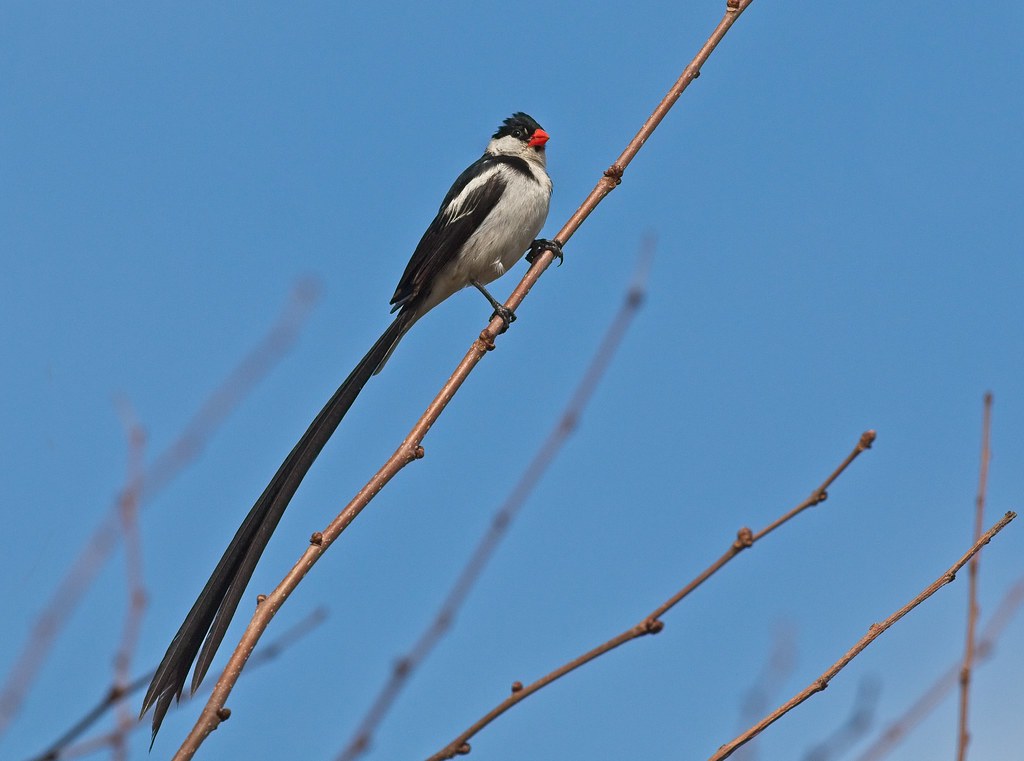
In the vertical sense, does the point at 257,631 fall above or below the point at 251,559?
below

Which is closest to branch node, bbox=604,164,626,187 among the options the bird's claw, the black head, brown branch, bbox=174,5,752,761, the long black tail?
brown branch, bbox=174,5,752,761

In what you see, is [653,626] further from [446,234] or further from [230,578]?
[446,234]

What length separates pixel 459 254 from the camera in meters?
4.23

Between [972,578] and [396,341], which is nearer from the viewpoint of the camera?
[972,578]

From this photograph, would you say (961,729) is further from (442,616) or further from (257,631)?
(257,631)

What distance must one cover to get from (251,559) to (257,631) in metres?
0.57

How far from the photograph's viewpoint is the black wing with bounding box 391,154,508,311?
4105 millimetres

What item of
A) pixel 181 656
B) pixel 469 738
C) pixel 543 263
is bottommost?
pixel 469 738

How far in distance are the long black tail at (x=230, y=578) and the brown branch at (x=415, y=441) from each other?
337 millimetres

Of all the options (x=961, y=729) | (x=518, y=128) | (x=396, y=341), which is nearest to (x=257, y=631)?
(x=961, y=729)

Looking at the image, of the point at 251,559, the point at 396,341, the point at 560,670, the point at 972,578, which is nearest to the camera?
the point at 560,670

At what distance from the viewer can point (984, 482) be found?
177 centimetres

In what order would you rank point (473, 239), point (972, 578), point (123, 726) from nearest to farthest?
1. point (123, 726)
2. point (972, 578)
3. point (473, 239)

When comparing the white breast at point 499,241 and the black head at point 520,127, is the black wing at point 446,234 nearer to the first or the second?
the white breast at point 499,241
